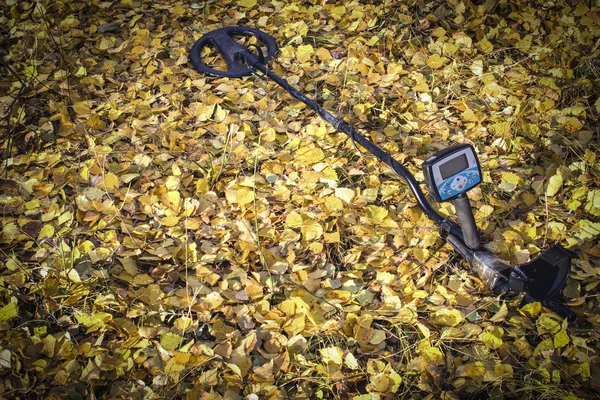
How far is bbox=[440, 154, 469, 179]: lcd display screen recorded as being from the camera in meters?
2.24

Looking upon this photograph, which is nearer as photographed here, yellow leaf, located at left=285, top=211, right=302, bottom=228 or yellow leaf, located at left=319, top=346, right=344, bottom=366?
yellow leaf, located at left=319, top=346, right=344, bottom=366

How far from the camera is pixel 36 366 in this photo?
227 cm

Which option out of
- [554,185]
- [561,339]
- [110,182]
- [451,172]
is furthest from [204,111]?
[561,339]

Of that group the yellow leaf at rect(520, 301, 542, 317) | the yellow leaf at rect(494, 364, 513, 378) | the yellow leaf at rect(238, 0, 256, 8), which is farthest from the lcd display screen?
the yellow leaf at rect(238, 0, 256, 8)

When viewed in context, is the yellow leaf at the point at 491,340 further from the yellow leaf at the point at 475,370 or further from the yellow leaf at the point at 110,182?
the yellow leaf at the point at 110,182

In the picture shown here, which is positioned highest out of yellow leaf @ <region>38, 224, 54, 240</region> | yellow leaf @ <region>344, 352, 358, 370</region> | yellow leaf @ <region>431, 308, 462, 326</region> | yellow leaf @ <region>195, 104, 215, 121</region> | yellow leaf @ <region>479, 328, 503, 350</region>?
yellow leaf @ <region>195, 104, 215, 121</region>

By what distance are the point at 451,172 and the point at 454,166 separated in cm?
3

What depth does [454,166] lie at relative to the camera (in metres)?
2.25

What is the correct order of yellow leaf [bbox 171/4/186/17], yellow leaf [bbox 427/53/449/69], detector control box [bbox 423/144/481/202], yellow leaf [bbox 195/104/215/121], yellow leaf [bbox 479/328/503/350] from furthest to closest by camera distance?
yellow leaf [bbox 171/4/186/17], yellow leaf [bbox 427/53/449/69], yellow leaf [bbox 195/104/215/121], yellow leaf [bbox 479/328/503/350], detector control box [bbox 423/144/481/202]

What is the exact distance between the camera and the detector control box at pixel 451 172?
2.23 m

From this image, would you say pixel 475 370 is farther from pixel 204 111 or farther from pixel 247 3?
pixel 247 3

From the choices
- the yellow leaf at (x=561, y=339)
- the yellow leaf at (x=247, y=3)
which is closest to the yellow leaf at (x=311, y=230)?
the yellow leaf at (x=561, y=339)

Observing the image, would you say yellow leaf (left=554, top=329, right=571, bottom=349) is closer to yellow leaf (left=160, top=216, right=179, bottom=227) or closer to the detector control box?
the detector control box

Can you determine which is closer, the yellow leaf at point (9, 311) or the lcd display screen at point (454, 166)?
the lcd display screen at point (454, 166)
